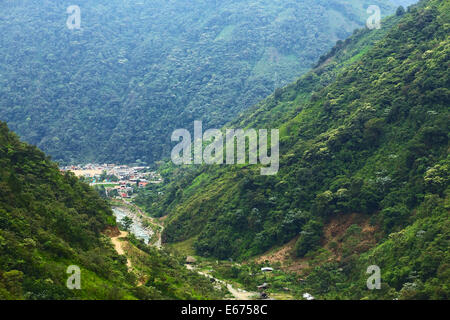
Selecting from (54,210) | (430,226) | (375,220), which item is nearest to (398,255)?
(430,226)

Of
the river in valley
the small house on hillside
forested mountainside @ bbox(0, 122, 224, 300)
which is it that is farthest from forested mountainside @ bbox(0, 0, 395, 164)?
forested mountainside @ bbox(0, 122, 224, 300)

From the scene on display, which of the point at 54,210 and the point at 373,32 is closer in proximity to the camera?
the point at 54,210

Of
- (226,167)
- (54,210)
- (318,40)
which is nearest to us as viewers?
(54,210)

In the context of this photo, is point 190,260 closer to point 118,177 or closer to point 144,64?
point 118,177

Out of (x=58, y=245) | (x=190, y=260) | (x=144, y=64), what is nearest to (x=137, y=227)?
(x=190, y=260)

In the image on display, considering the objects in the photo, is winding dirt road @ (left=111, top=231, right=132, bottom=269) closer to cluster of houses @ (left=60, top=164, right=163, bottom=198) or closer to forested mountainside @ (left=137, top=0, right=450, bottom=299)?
forested mountainside @ (left=137, top=0, right=450, bottom=299)

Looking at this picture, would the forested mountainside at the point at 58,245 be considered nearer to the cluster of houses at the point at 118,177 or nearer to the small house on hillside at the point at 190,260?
the small house on hillside at the point at 190,260

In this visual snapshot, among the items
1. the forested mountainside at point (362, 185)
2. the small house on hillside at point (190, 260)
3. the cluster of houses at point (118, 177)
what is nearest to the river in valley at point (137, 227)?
the forested mountainside at point (362, 185)

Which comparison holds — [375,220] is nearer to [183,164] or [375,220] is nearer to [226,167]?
[226,167]
